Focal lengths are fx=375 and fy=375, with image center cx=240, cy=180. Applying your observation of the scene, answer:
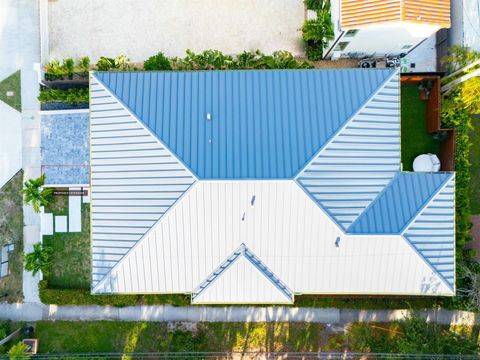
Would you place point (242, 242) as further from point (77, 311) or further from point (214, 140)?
point (77, 311)

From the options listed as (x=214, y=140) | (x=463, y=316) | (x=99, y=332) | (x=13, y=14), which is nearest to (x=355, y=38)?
(x=214, y=140)

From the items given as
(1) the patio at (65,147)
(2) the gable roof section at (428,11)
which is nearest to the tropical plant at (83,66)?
(1) the patio at (65,147)

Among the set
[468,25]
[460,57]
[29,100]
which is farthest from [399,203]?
[29,100]

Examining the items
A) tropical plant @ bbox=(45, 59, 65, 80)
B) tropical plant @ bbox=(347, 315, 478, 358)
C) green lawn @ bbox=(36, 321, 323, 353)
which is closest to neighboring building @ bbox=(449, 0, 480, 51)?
tropical plant @ bbox=(347, 315, 478, 358)

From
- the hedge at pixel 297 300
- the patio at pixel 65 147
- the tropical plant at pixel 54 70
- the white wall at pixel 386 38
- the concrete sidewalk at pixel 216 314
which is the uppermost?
the white wall at pixel 386 38

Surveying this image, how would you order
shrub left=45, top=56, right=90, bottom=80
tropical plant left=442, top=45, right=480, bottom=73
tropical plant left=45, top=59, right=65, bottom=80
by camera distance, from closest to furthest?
tropical plant left=442, top=45, right=480, bottom=73
shrub left=45, top=56, right=90, bottom=80
tropical plant left=45, top=59, right=65, bottom=80

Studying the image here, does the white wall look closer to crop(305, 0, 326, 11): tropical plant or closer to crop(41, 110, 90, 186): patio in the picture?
crop(305, 0, 326, 11): tropical plant

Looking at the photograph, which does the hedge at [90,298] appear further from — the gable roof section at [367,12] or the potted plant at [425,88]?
the potted plant at [425,88]
